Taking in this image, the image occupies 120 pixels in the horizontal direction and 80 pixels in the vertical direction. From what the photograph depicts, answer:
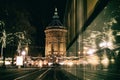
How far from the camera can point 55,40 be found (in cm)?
18100

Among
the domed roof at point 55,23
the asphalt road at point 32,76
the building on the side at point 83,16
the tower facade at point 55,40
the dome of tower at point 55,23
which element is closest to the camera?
the building on the side at point 83,16

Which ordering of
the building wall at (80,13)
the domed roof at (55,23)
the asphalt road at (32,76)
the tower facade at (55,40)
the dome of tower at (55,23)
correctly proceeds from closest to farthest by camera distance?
the building wall at (80,13) → the asphalt road at (32,76) → the tower facade at (55,40) → the dome of tower at (55,23) → the domed roof at (55,23)

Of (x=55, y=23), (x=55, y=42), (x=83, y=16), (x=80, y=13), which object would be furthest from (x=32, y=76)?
(x=55, y=23)

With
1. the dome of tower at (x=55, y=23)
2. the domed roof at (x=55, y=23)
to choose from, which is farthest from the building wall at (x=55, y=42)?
the domed roof at (x=55, y=23)

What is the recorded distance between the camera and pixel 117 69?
32.7ft

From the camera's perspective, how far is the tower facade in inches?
6865

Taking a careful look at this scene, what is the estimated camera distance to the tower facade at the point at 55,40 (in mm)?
174375

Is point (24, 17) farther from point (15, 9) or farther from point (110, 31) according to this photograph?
point (110, 31)

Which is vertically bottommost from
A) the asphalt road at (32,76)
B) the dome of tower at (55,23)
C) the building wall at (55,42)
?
the asphalt road at (32,76)

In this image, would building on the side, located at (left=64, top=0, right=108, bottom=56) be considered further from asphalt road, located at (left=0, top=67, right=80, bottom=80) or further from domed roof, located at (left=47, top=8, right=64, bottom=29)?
domed roof, located at (left=47, top=8, right=64, bottom=29)

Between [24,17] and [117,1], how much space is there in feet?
160

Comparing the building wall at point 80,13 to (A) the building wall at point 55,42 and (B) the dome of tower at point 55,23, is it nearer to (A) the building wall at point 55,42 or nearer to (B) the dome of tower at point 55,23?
(A) the building wall at point 55,42

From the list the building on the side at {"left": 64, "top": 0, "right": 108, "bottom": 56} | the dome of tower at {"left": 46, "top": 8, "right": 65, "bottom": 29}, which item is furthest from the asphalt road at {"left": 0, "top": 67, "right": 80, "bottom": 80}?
the dome of tower at {"left": 46, "top": 8, "right": 65, "bottom": 29}

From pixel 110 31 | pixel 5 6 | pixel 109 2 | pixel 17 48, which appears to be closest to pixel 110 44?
pixel 110 31
